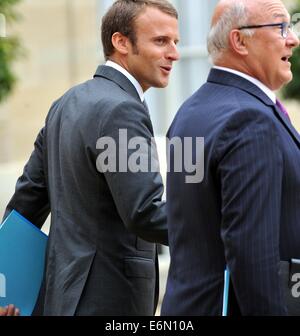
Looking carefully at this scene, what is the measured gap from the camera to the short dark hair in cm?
405

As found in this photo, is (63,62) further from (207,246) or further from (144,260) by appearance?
(207,246)

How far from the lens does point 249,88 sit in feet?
10.4

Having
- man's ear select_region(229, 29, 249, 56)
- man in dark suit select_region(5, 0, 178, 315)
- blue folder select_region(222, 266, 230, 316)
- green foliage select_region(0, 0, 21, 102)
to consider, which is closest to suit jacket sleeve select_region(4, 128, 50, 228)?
man in dark suit select_region(5, 0, 178, 315)

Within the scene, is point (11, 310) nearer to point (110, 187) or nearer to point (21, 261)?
point (21, 261)

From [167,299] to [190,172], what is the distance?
0.43m

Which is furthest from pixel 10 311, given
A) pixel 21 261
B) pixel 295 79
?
pixel 295 79

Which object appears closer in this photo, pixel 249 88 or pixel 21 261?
pixel 249 88

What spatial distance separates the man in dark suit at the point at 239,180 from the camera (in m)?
2.91

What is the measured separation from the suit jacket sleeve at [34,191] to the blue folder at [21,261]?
0.63 feet

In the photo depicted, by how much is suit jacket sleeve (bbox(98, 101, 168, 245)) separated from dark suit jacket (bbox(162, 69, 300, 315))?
1.23ft

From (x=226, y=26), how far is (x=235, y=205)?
24.9 inches

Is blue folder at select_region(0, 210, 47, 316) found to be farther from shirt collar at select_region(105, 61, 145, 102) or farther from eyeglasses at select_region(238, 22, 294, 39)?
eyeglasses at select_region(238, 22, 294, 39)

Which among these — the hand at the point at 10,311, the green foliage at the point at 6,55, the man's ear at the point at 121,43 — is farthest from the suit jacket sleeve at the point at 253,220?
the green foliage at the point at 6,55
